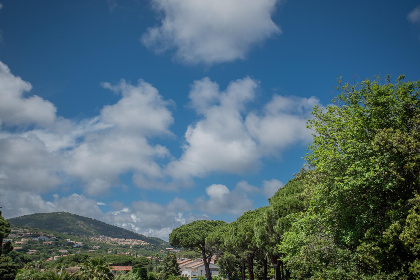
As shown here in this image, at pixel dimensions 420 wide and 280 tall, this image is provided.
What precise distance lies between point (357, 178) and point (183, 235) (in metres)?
39.1

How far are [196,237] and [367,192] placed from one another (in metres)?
35.9

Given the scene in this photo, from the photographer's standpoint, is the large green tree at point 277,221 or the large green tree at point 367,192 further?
the large green tree at point 277,221

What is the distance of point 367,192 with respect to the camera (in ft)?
48.5

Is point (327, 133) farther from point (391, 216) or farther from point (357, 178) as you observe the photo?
point (391, 216)

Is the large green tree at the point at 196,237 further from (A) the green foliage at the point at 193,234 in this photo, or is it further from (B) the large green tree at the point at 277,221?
(B) the large green tree at the point at 277,221

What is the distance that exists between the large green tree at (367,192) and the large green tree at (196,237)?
102ft

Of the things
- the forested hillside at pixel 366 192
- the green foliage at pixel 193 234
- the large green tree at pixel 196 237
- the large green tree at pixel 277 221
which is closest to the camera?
the forested hillside at pixel 366 192

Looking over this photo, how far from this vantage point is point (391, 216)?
1299cm

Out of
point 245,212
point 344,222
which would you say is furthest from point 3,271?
point 344,222

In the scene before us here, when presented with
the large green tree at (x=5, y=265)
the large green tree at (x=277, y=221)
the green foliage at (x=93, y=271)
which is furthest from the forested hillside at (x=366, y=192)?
the large green tree at (x=5, y=265)

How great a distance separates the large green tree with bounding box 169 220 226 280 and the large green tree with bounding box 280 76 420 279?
1222 inches

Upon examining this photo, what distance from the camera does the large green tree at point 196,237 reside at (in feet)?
153

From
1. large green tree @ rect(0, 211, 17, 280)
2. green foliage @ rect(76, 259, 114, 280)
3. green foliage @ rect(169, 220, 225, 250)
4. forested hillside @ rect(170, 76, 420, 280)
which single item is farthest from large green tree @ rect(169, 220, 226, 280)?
forested hillside @ rect(170, 76, 420, 280)

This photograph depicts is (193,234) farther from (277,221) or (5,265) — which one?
(277,221)
